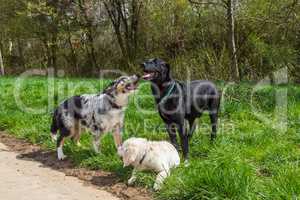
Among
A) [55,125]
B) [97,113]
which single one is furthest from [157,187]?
[55,125]

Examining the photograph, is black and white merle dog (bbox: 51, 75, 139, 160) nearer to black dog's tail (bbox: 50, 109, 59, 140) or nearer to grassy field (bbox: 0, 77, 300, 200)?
black dog's tail (bbox: 50, 109, 59, 140)

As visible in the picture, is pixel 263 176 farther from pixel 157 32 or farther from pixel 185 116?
pixel 157 32

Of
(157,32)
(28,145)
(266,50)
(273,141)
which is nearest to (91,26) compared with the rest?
(157,32)

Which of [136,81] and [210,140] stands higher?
[136,81]

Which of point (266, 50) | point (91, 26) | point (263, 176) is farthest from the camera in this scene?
point (91, 26)

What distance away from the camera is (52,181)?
5887mm

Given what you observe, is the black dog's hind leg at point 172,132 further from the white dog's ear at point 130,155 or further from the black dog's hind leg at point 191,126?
the white dog's ear at point 130,155

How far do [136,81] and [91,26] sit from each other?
2231cm

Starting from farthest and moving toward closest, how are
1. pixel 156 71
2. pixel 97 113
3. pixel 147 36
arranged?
pixel 147 36, pixel 97 113, pixel 156 71

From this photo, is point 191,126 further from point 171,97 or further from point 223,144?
point 171,97

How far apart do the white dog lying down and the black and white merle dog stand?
124 centimetres

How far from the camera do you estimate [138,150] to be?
5.54m

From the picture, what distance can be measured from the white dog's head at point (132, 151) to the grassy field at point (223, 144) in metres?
0.25

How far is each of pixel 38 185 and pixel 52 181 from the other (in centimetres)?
24
